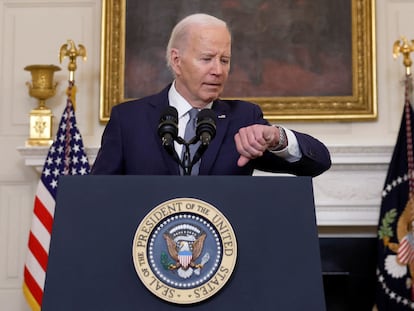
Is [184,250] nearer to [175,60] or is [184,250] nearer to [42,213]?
[175,60]

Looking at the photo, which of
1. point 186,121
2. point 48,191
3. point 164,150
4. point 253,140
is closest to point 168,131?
point 253,140

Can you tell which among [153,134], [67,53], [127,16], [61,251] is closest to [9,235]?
[67,53]

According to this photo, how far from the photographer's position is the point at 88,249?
1.63 metres

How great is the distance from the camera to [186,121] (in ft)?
7.78

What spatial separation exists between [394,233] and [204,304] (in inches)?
136

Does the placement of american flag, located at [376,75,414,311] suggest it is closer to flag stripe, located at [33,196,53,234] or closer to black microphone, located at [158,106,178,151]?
flag stripe, located at [33,196,53,234]

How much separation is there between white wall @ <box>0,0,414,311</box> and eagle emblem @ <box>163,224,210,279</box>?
3.45 metres

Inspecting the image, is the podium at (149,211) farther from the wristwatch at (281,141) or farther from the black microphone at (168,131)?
the wristwatch at (281,141)

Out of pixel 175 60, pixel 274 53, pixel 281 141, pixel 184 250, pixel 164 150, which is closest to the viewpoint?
pixel 184 250

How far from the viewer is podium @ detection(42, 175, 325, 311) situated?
5.19ft

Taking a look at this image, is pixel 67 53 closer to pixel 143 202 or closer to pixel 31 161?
pixel 31 161

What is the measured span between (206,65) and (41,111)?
3.01 meters

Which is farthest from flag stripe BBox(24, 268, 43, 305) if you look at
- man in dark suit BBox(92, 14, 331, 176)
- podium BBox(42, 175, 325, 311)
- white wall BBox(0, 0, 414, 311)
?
podium BBox(42, 175, 325, 311)

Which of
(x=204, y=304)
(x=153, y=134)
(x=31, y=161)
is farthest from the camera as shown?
(x=31, y=161)
